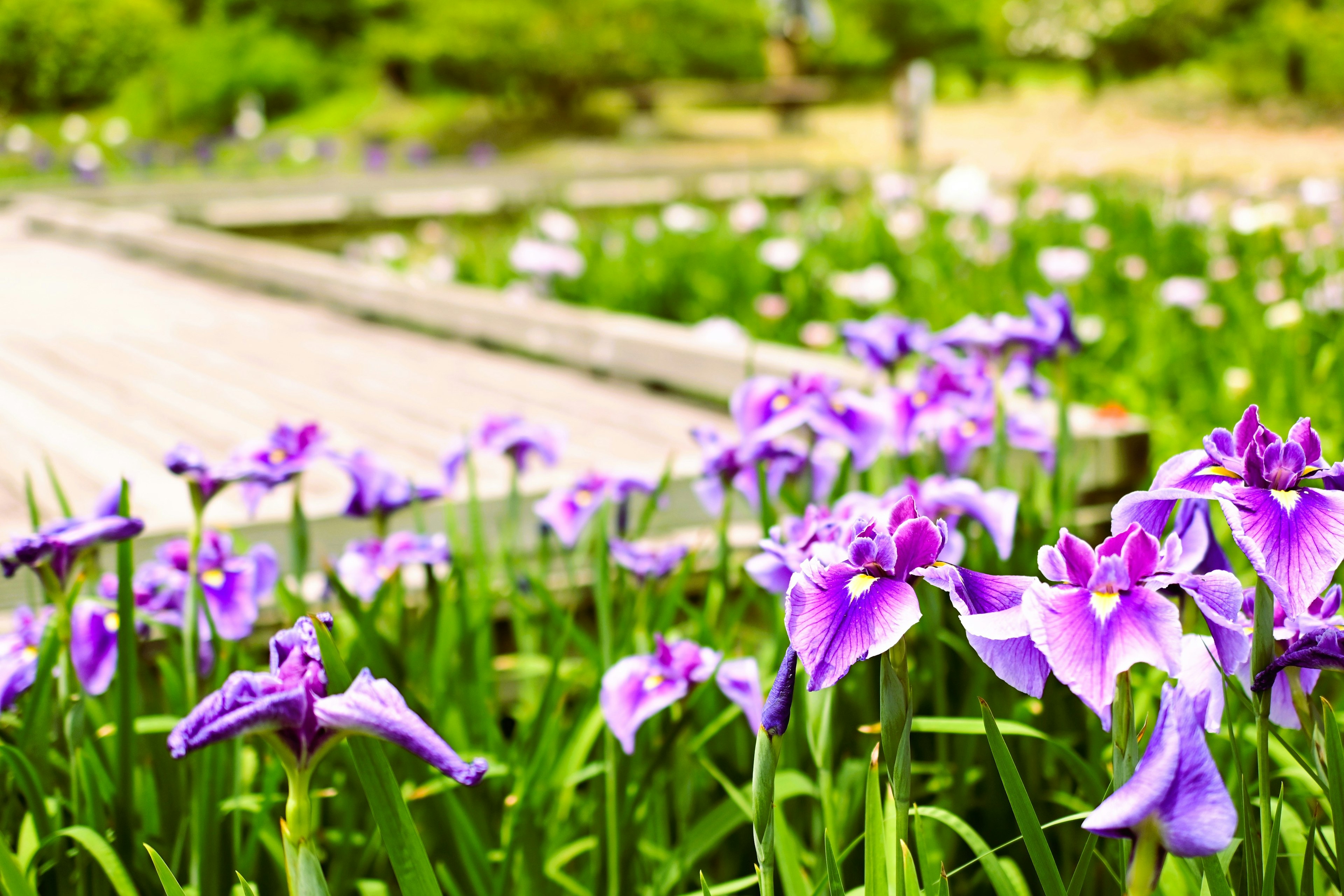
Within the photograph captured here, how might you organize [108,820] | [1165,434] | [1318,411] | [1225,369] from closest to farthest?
[108,820], [1318,411], [1165,434], [1225,369]

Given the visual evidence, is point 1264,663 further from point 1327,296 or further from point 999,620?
point 1327,296

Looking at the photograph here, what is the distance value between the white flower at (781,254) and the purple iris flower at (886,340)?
307 cm

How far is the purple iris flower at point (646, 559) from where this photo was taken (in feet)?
6.10

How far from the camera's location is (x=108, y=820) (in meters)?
1.44

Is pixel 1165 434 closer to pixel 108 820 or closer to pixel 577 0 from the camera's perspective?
pixel 108 820

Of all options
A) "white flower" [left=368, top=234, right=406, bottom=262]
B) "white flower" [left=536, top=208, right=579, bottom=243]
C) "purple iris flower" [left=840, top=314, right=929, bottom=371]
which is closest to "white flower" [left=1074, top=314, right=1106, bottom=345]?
"purple iris flower" [left=840, top=314, right=929, bottom=371]

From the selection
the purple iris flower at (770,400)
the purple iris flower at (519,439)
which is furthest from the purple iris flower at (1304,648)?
the purple iris flower at (519,439)

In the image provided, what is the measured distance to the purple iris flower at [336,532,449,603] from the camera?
5.83ft

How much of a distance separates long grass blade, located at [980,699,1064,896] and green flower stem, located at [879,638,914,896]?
0.18ft

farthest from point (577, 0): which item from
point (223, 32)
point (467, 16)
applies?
point (223, 32)

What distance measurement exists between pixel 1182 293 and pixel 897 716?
3645 millimetres

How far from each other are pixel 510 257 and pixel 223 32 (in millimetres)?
23258

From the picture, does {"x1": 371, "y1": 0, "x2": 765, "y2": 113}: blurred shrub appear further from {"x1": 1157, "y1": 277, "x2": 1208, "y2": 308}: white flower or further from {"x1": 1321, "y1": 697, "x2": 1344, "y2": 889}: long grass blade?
{"x1": 1321, "y1": 697, "x2": 1344, "y2": 889}: long grass blade

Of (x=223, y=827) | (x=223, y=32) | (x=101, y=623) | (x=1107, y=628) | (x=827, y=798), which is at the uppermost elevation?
(x=223, y=32)
